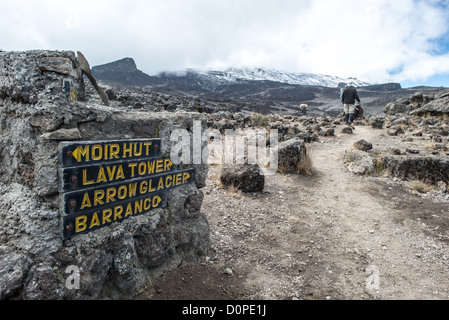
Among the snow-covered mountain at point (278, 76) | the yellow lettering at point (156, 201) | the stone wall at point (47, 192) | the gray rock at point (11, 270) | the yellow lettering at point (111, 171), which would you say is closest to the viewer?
the gray rock at point (11, 270)

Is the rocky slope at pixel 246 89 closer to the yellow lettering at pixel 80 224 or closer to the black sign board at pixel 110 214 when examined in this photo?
the black sign board at pixel 110 214

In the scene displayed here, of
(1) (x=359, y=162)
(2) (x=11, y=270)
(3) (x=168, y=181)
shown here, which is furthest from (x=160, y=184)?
(1) (x=359, y=162)

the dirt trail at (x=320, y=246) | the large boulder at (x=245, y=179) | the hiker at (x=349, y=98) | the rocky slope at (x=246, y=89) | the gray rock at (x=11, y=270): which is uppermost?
the rocky slope at (x=246, y=89)

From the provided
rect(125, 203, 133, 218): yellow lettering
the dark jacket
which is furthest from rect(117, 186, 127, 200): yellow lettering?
the dark jacket

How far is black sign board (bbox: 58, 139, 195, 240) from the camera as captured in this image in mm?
2008

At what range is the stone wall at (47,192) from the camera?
6.25ft

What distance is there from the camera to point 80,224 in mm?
2109

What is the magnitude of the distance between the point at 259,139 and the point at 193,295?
22.6 feet

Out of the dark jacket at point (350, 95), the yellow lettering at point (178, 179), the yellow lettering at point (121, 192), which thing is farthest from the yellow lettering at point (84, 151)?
the dark jacket at point (350, 95)

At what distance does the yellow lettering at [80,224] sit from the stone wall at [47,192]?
0.22 ft

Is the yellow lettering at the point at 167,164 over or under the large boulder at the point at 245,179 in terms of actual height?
over

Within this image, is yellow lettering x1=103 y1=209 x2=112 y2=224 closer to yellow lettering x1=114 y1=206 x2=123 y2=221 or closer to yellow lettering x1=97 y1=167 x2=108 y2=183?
yellow lettering x1=114 y1=206 x2=123 y2=221

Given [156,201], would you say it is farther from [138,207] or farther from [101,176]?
[101,176]

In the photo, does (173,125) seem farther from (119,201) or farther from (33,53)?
(33,53)
